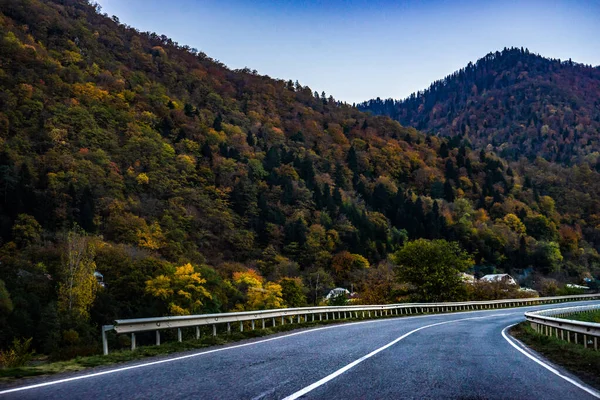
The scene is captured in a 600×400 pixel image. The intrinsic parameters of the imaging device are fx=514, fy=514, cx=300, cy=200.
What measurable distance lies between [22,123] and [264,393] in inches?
4765

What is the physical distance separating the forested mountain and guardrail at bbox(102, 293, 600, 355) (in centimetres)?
1055

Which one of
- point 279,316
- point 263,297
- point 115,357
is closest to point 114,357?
point 115,357

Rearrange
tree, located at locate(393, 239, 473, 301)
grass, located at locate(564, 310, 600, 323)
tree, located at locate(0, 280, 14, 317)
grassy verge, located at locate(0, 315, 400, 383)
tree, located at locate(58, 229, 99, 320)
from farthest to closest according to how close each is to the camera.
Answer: tree, located at locate(58, 229, 99, 320) < tree, located at locate(393, 239, 473, 301) < tree, located at locate(0, 280, 14, 317) < grass, located at locate(564, 310, 600, 323) < grassy verge, located at locate(0, 315, 400, 383)

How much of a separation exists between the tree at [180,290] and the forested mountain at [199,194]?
0.82 feet

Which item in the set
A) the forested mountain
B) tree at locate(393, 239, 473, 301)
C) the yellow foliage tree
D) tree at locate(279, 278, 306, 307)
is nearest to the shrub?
the forested mountain

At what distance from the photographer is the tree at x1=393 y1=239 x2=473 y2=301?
161 feet

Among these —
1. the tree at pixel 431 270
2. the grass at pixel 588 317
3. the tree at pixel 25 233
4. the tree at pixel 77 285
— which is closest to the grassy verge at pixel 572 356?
the grass at pixel 588 317

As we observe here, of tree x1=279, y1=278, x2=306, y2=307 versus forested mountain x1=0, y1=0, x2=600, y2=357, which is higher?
forested mountain x1=0, y1=0, x2=600, y2=357

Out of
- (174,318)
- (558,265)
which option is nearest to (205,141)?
(558,265)

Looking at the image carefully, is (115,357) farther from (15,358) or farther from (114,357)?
(15,358)

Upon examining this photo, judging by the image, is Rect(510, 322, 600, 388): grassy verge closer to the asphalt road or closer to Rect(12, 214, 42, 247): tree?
the asphalt road

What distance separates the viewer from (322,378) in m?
7.24

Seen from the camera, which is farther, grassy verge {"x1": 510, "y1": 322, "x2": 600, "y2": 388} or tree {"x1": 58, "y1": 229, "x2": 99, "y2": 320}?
tree {"x1": 58, "y1": 229, "x2": 99, "y2": 320}

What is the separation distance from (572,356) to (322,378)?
725 cm
